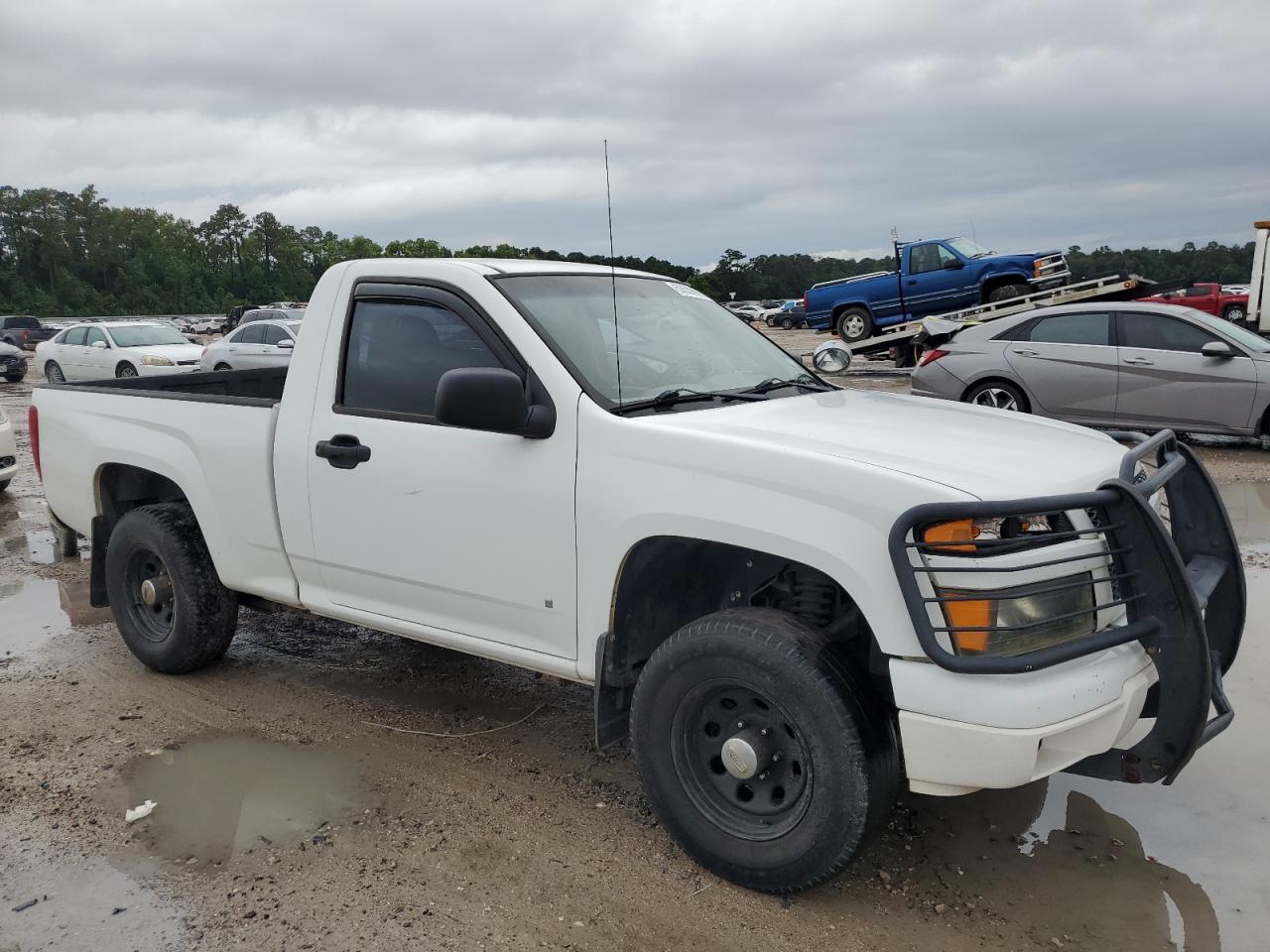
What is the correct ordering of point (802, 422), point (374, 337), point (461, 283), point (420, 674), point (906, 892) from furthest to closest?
point (420, 674) → point (374, 337) → point (461, 283) → point (802, 422) → point (906, 892)

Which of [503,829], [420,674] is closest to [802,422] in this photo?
[503,829]

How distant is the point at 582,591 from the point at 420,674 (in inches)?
79.0

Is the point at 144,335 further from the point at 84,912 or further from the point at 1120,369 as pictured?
the point at 84,912

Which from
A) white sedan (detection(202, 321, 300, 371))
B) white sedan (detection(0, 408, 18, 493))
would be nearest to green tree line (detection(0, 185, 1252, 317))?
white sedan (detection(202, 321, 300, 371))

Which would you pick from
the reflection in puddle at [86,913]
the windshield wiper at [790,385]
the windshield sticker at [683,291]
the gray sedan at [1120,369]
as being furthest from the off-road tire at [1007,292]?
the reflection in puddle at [86,913]

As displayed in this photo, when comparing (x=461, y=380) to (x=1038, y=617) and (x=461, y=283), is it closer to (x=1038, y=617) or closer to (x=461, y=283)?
(x=461, y=283)

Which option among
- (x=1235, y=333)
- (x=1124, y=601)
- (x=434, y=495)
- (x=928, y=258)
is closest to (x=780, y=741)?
(x=1124, y=601)

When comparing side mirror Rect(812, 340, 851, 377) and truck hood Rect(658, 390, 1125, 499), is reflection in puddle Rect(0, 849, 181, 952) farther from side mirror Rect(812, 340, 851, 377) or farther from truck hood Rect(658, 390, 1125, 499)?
side mirror Rect(812, 340, 851, 377)

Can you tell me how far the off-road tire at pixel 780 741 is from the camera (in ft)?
9.43

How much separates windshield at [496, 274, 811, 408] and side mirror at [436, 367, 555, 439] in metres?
0.27

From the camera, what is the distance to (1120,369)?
35.7ft

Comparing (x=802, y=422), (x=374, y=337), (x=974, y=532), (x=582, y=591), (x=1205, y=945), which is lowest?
(x=1205, y=945)

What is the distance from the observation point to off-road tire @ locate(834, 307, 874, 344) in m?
20.5

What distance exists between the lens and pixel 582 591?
3422mm
